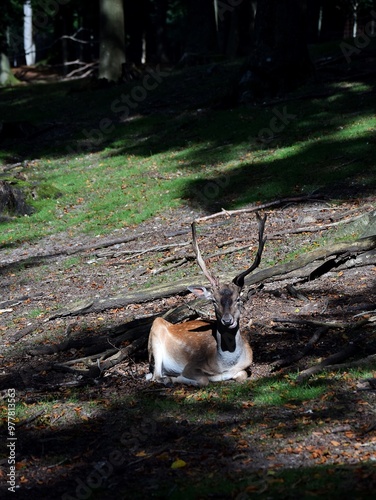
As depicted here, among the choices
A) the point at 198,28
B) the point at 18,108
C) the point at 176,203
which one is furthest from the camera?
the point at 198,28

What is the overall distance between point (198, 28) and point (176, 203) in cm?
2332

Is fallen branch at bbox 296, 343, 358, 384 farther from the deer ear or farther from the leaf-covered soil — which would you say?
the deer ear

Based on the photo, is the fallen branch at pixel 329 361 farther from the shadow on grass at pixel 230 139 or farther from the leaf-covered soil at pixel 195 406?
the shadow on grass at pixel 230 139

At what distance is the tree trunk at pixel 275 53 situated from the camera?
2281 cm

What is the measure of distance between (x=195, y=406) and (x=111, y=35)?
2476 cm

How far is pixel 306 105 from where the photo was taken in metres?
22.6

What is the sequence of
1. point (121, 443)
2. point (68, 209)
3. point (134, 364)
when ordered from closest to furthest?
point (121, 443), point (134, 364), point (68, 209)

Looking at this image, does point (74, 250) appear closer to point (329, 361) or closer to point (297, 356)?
point (297, 356)

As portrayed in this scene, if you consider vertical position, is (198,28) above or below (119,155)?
above

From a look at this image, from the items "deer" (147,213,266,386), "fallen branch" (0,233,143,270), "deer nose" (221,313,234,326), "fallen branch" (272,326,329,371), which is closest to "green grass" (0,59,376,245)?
"fallen branch" (0,233,143,270)

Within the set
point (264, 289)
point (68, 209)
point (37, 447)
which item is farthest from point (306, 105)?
point (37, 447)

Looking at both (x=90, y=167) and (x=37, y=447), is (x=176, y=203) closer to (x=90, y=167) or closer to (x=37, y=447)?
(x=90, y=167)

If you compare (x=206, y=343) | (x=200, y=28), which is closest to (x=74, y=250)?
(x=206, y=343)

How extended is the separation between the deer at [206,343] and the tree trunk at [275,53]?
14.9 meters
